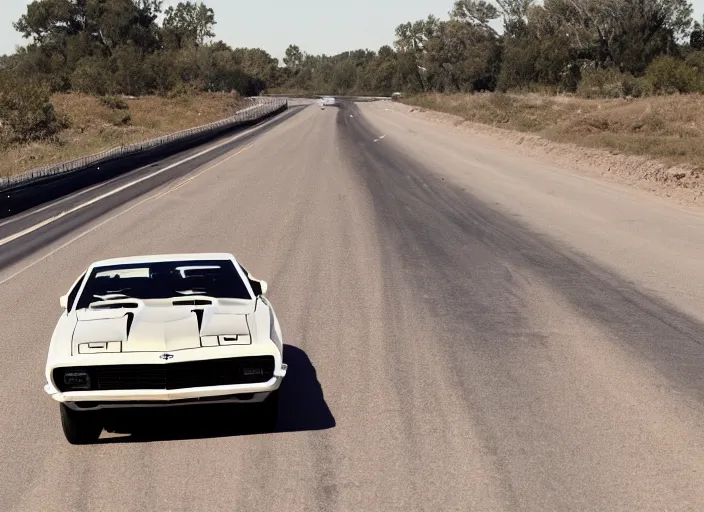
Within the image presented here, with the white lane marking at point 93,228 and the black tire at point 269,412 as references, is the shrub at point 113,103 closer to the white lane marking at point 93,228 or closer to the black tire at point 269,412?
the white lane marking at point 93,228

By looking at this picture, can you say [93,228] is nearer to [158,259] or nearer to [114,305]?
[158,259]

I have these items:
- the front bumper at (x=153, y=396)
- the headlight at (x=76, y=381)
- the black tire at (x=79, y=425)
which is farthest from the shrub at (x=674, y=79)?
the headlight at (x=76, y=381)

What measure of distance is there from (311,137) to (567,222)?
3078 centimetres

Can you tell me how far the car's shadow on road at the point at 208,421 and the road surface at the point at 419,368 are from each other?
0.03 meters

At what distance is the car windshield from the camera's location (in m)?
7.79

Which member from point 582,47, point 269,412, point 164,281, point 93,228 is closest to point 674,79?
point 582,47

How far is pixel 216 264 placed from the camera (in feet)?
27.3

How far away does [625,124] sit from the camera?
124ft

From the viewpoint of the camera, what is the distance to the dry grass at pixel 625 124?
28047mm

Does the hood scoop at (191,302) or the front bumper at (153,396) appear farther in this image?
the hood scoop at (191,302)

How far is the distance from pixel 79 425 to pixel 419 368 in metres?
3.40

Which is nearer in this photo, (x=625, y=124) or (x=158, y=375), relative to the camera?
(x=158, y=375)

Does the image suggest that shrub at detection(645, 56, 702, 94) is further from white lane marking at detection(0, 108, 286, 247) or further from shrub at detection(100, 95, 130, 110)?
shrub at detection(100, 95, 130, 110)

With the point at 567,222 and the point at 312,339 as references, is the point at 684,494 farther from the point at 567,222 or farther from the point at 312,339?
the point at 567,222
